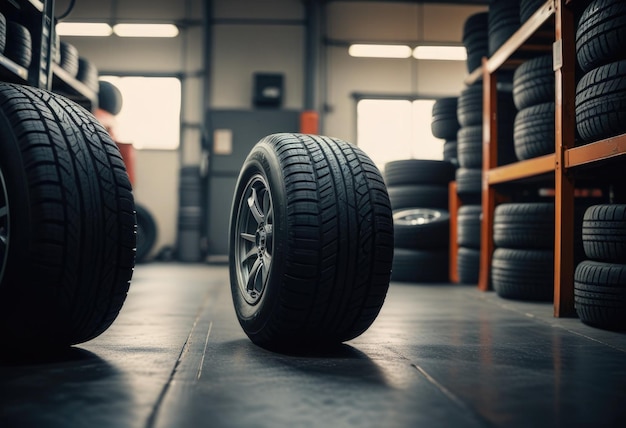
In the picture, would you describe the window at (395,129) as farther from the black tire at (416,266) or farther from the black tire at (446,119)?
the black tire at (416,266)

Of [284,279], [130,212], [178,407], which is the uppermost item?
[130,212]

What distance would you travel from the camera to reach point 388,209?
197 cm

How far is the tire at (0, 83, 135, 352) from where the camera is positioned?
5.32 ft

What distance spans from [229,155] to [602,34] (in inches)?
297

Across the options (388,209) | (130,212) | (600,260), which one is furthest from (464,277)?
(130,212)

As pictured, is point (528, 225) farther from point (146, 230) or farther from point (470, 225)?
point (146, 230)

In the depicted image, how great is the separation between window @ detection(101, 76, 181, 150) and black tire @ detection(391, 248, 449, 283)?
592cm

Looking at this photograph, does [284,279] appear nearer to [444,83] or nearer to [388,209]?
[388,209]

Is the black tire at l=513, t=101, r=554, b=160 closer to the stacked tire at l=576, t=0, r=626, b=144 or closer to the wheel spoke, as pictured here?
the stacked tire at l=576, t=0, r=626, b=144

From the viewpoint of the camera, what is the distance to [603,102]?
2.82 m

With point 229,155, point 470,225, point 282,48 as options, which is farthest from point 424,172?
point 282,48

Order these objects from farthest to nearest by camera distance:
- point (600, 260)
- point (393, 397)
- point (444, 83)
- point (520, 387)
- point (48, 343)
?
point (444, 83) < point (600, 260) < point (48, 343) < point (520, 387) < point (393, 397)

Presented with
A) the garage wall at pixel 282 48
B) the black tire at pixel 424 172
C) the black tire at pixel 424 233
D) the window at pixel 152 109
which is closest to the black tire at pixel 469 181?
the black tire at pixel 424 233

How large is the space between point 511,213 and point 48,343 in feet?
10.5
